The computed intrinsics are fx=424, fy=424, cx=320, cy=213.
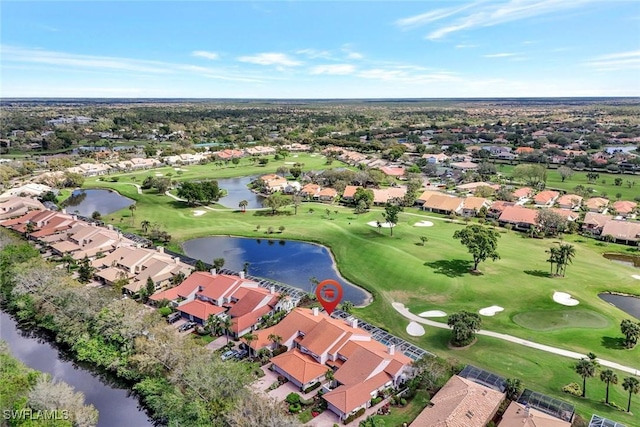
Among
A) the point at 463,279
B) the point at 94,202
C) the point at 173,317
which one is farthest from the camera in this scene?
the point at 94,202

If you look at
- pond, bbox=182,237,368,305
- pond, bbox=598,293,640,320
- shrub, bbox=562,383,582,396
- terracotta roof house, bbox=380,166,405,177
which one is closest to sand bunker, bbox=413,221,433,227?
pond, bbox=182,237,368,305

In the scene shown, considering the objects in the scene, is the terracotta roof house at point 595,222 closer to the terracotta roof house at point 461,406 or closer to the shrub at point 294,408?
the terracotta roof house at point 461,406

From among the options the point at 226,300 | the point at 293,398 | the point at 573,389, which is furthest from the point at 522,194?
the point at 293,398

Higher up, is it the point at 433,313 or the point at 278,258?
the point at 433,313

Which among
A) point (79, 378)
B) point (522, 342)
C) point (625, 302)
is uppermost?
point (522, 342)

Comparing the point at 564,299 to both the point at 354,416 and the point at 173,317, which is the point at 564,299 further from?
the point at 173,317

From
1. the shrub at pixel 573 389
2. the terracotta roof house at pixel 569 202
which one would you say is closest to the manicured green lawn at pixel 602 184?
the terracotta roof house at pixel 569 202

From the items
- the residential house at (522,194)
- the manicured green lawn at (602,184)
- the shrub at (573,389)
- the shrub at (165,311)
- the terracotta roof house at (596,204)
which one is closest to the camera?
the shrub at (573,389)
